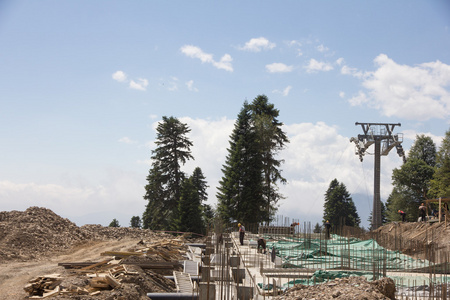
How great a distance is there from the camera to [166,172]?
146 feet

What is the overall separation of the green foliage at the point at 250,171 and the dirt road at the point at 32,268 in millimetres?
16029

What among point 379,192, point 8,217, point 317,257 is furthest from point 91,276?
point 379,192

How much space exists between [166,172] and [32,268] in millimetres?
27449

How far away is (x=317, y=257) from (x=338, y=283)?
8.86m

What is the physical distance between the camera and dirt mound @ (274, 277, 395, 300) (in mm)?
8836

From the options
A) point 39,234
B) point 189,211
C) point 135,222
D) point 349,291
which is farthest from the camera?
point 135,222

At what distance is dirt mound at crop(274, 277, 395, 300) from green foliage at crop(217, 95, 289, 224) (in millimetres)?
30054

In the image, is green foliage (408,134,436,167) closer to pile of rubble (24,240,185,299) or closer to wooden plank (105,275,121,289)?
pile of rubble (24,240,185,299)

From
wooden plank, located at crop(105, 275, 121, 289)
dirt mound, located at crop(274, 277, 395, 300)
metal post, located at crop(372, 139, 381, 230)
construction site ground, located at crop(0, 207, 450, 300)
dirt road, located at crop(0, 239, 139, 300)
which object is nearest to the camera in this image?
dirt mound, located at crop(274, 277, 395, 300)

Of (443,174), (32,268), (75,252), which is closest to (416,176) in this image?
(443,174)

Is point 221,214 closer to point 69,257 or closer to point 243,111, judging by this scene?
point 243,111

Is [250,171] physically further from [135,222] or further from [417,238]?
[135,222]

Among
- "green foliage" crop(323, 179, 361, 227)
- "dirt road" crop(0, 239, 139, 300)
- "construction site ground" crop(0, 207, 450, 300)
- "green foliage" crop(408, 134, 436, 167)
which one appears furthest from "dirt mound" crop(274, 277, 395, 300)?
"green foliage" crop(323, 179, 361, 227)

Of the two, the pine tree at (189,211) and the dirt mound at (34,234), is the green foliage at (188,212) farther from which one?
the dirt mound at (34,234)
